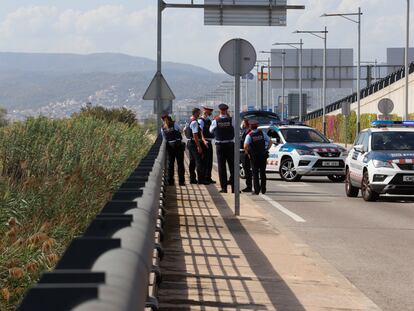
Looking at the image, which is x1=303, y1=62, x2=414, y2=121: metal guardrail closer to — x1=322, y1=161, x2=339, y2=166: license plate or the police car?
x1=322, y1=161, x2=339, y2=166: license plate

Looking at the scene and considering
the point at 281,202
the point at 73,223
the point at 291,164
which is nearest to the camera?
the point at 73,223

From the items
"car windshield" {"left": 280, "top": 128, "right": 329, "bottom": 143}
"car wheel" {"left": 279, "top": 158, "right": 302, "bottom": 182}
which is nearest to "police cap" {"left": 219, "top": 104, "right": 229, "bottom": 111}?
"car wheel" {"left": 279, "top": 158, "right": 302, "bottom": 182}

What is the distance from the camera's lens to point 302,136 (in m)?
31.1

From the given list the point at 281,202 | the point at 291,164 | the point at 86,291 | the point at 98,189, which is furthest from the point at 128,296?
the point at 291,164

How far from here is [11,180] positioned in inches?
444

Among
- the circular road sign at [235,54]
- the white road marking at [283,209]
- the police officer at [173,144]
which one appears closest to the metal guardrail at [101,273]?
the circular road sign at [235,54]

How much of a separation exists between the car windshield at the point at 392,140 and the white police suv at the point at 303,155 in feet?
22.1

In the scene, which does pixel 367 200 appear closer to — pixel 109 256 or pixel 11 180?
pixel 11 180

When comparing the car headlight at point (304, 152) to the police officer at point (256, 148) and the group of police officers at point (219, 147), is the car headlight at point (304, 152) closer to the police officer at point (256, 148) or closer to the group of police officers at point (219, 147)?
the group of police officers at point (219, 147)

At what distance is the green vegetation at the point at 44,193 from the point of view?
8062 mm

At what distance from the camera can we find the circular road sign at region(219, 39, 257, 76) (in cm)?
1697

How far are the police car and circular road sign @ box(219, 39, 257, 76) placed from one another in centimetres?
556

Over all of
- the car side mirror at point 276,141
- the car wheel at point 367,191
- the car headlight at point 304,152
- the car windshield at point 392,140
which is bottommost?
the car wheel at point 367,191

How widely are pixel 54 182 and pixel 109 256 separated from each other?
318 inches
